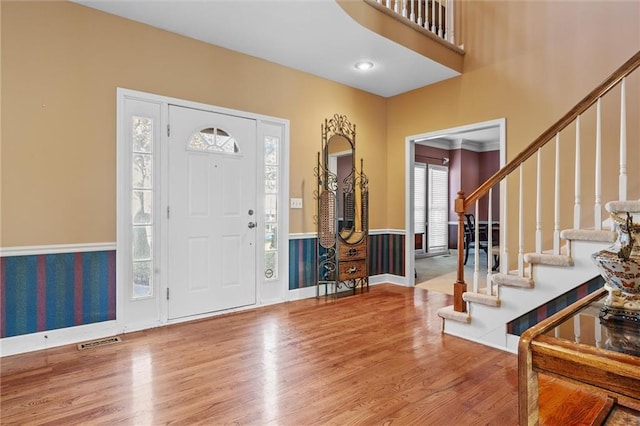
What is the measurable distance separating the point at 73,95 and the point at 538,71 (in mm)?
4303

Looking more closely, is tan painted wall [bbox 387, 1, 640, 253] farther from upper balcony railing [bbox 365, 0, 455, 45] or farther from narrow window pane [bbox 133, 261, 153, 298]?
narrow window pane [bbox 133, 261, 153, 298]

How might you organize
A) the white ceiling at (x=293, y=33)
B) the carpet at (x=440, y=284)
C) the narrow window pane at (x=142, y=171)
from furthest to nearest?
the carpet at (x=440, y=284) → the narrow window pane at (x=142, y=171) → the white ceiling at (x=293, y=33)

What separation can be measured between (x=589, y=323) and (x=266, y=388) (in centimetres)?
174

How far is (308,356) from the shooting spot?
265cm

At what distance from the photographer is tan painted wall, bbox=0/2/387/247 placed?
106 inches

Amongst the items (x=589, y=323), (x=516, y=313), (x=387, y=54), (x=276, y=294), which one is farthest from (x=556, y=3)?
(x=276, y=294)

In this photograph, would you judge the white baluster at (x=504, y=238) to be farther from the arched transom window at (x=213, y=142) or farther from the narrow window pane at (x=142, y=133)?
the narrow window pane at (x=142, y=133)

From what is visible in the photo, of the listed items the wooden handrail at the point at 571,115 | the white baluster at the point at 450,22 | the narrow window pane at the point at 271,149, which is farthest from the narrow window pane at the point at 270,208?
the white baluster at the point at 450,22

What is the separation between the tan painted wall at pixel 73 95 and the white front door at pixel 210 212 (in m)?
0.31

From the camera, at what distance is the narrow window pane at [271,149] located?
4.07m

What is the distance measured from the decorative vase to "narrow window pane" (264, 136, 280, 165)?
11.0ft

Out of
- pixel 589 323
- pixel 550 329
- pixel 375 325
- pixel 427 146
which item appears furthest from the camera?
pixel 427 146

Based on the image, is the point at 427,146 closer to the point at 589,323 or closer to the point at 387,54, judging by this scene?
the point at 387,54

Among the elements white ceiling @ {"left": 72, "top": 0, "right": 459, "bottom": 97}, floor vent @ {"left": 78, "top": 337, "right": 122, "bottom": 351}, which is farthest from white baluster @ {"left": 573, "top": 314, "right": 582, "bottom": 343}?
floor vent @ {"left": 78, "top": 337, "right": 122, "bottom": 351}
